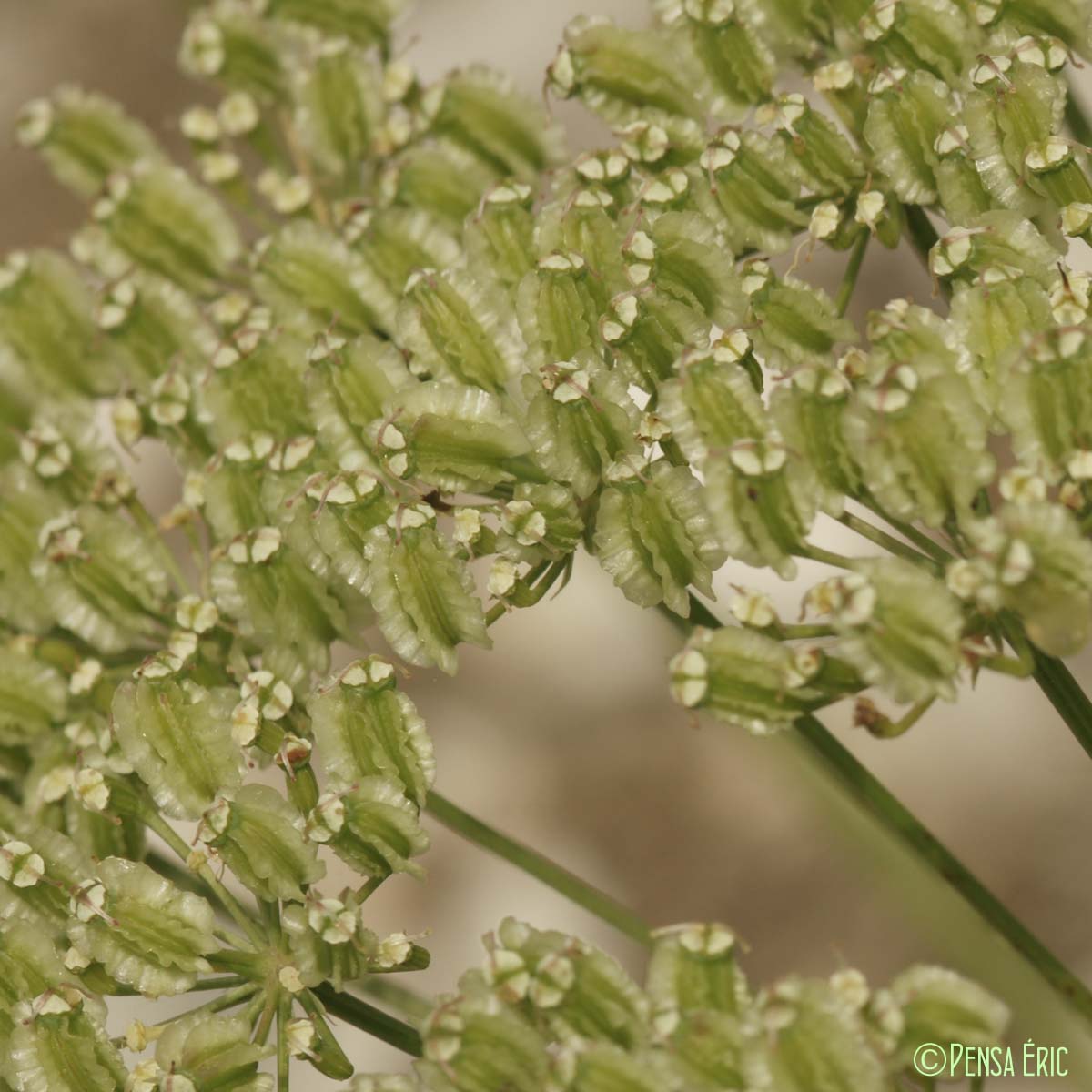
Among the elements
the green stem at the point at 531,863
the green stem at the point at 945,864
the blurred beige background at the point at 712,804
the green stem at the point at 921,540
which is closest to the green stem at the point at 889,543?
the green stem at the point at 921,540

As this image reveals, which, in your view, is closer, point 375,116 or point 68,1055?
point 68,1055

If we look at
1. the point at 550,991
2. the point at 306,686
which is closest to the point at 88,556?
the point at 306,686

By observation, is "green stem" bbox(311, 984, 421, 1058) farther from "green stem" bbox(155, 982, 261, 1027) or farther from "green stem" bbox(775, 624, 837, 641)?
"green stem" bbox(775, 624, 837, 641)

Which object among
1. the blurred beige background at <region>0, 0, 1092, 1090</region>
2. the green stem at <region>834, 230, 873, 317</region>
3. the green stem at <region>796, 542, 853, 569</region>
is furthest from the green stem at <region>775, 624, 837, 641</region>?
the blurred beige background at <region>0, 0, 1092, 1090</region>

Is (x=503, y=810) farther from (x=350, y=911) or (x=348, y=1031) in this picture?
(x=350, y=911)

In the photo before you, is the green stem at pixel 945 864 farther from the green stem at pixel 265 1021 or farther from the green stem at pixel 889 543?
the green stem at pixel 265 1021

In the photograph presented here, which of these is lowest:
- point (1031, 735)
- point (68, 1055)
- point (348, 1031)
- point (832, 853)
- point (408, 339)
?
point (68, 1055)
